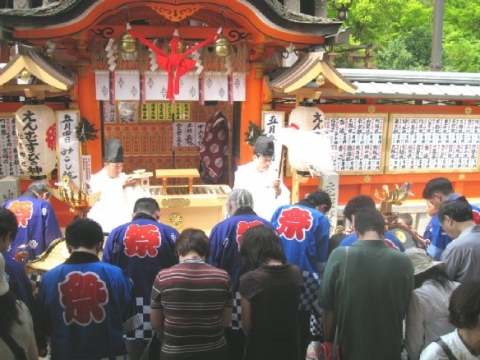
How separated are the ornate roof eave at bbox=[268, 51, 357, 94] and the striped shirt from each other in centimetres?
555

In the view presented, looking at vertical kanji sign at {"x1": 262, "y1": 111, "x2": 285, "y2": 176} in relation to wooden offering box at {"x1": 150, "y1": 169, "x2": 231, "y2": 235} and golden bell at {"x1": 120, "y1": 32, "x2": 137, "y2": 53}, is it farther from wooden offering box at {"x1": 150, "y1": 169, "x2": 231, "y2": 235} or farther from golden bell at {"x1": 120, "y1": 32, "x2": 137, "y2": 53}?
golden bell at {"x1": 120, "y1": 32, "x2": 137, "y2": 53}

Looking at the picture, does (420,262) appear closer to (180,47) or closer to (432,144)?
(180,47)

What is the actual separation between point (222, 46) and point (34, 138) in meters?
3.68

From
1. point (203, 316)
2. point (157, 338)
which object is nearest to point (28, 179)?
point (157, 338)

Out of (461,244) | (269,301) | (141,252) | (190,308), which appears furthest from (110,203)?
(461,244)

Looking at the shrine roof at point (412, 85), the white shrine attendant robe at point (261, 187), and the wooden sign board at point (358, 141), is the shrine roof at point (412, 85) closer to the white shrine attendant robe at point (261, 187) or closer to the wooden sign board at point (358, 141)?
the wooden sign board at point (358, 141)

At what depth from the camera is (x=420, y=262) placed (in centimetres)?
456

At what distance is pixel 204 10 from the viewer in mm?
9672

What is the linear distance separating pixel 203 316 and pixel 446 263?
2531 millimetres

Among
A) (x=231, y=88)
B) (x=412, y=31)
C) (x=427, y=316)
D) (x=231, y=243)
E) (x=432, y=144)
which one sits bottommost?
(x=427, y=316)

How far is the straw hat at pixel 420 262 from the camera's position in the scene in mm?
4434

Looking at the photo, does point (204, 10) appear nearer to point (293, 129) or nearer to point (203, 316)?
point (293, 129)

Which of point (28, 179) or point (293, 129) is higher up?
point (293, 129)

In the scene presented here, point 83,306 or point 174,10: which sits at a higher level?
point 174,10
